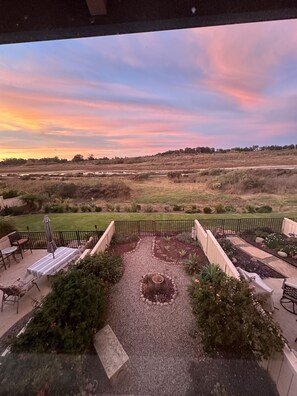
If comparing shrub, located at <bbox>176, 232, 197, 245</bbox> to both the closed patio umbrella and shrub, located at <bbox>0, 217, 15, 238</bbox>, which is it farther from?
shrub, located at <bbox>0, 217, 15, 238</bbox>

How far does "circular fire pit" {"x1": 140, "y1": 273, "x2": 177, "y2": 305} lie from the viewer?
5774 millimetres

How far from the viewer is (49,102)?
27.7ft

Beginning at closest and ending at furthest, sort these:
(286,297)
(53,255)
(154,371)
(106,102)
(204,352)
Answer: (154,371) → (204,352) → (286,297) → (53,255) → (106,102)

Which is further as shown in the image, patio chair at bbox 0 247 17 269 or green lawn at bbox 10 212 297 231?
green lawn at bbox 10 212 297 231

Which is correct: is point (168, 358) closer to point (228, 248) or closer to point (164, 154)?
point (228, 248)

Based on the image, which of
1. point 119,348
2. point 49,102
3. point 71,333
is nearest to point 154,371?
point 119,348

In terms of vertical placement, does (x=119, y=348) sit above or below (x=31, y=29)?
below

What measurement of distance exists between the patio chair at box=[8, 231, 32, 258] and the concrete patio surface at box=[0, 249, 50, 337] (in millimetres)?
350

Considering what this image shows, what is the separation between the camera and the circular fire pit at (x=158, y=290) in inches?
227

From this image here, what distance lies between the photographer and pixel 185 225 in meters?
12.0

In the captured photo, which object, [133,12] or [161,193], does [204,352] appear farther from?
[161,193]

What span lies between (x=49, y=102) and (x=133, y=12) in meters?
8.52

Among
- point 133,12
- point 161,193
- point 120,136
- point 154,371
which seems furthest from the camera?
point 161,193

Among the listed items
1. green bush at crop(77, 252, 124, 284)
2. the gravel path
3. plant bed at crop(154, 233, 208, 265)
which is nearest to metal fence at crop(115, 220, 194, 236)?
plant bed at crop(154, 233, 208, 265)
